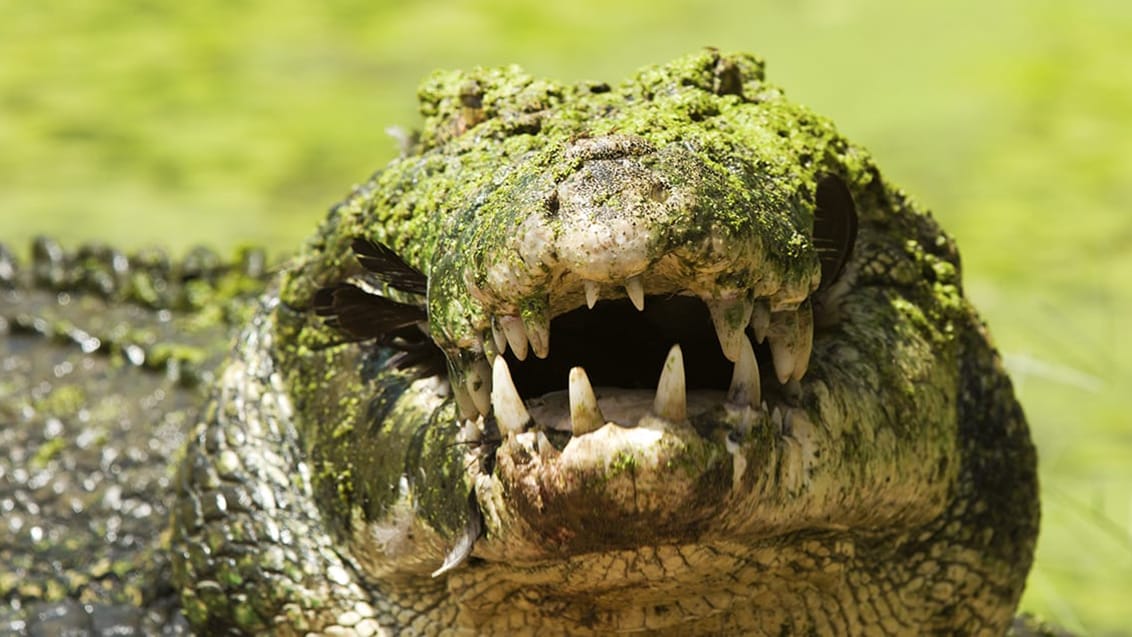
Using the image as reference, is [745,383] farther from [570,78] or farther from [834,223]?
[570,78]

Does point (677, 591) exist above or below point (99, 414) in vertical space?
below

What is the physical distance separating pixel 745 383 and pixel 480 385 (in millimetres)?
331

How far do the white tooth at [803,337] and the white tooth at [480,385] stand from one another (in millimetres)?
375

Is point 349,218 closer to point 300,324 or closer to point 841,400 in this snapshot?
point 300,324

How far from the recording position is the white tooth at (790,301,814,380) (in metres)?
2.09

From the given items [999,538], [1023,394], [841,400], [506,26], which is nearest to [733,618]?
[841,400]

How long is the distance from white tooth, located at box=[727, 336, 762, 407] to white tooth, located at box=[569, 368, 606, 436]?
17 centimetres

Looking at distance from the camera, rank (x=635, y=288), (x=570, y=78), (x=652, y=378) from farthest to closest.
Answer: (x=570, y=78) < (x=652, y=378) < (x=635, y=288)

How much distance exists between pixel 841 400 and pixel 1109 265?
16.4 feet

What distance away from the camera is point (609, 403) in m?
1.97

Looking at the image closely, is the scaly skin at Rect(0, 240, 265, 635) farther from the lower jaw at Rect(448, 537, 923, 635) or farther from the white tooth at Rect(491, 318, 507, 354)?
the white tooth at Rect(491, 318, 507, 354)

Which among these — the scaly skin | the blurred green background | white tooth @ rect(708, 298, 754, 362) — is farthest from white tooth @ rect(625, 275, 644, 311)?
the blurred green background

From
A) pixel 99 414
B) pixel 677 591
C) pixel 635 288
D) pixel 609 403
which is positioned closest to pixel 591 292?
pixel 635 288

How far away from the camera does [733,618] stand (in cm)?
238
